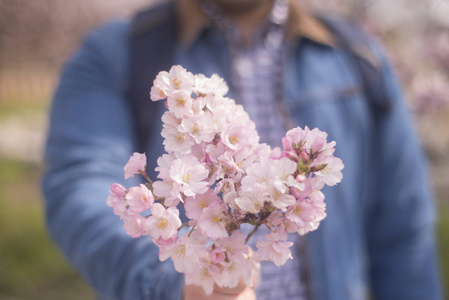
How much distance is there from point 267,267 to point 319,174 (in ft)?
3.58

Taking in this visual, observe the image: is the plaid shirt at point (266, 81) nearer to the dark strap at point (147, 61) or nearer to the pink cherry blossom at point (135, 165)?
the dark strap at point (147, 61)

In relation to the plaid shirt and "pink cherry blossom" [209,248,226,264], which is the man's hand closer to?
"pink cherry blossom" [209,248,226,264]

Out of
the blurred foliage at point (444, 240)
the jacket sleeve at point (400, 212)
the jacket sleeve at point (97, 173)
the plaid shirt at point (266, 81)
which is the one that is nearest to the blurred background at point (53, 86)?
the blurred foliage at point (444, 240)

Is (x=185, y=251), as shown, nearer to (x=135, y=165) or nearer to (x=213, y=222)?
(x=213, y=222)

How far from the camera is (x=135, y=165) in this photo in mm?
769

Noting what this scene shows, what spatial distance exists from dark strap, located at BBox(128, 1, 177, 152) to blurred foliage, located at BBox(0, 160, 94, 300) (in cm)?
373

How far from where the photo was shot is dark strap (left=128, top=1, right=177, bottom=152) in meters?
1.75

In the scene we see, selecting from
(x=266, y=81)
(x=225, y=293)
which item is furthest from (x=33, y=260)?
(x=225, y=293)

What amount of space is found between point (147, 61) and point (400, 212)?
53.6 inches

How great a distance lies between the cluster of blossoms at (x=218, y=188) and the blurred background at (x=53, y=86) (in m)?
Answer: 1.61

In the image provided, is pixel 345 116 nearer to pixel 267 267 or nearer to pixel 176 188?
pixel 267 267

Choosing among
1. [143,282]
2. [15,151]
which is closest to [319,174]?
[143,282]

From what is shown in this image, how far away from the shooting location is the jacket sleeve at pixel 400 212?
6.95ft

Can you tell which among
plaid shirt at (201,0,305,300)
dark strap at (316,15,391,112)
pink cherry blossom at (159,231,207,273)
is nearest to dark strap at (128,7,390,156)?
dark strap at (316,15,391,112)
